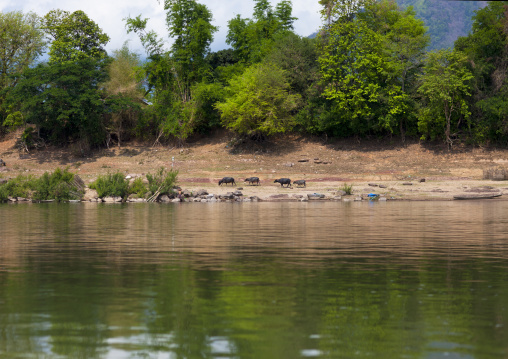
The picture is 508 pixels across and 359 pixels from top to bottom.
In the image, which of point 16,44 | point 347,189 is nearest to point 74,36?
point 16,44

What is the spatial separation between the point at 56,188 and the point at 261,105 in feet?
77.1

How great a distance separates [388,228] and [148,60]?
5686cm

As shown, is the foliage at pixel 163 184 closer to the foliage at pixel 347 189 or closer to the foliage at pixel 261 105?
the foliage at pixel 347 189

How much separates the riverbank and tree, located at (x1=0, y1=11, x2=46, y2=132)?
9.08m

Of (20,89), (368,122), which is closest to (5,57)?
(20,89)

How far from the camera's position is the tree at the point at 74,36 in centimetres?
7450

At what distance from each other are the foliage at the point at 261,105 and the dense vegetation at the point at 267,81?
14 centimetres

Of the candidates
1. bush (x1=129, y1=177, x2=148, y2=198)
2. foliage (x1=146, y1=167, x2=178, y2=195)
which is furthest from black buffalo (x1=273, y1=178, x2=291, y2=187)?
bush (x1=129, y1=177, x2=148, y2=198)

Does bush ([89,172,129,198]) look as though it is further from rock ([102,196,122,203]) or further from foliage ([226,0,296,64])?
foliage ([226,0,296,64])

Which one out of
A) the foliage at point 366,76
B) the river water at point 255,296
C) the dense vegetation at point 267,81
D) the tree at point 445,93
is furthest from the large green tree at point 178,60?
the river water at point 255,296

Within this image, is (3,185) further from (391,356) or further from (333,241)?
(391,356)

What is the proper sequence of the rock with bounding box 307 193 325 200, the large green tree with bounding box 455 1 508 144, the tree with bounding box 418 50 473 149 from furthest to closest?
the large green tree with bounding box 455 1 508 144 → the tree with bounding box 418 50 473 149 → the rock with bounding box 307 193 325 200

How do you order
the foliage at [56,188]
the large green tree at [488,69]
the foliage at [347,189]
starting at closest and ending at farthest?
the foliage at [347,189]
the foliage at [56,188]
the large green tree at [488,69]

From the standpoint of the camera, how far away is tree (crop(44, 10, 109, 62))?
74.5 metres
